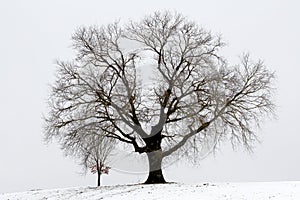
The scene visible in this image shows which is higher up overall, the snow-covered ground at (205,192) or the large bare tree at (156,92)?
the large bare tree at (156,92)

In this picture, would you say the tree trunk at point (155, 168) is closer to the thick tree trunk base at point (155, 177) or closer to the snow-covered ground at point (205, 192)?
the thick tree trunk base at point (155, 177)

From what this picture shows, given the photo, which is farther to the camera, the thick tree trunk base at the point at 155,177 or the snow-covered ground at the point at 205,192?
the thick tree trunk base at the point at 155,177

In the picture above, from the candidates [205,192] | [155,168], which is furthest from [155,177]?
[205,192]

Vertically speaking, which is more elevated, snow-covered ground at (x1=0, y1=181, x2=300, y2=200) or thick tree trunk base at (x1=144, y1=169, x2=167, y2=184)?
thick tree trunk base at (x1=144, y1=169, x2=167, y2=184)

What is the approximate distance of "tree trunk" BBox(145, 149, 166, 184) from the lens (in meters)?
26.3

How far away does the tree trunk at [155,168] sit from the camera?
26312 mm

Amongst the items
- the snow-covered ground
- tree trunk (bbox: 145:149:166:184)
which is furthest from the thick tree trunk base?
the snow-covered ground

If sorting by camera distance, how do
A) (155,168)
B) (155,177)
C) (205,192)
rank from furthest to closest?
(155,168)
(155,177)
(205,192)

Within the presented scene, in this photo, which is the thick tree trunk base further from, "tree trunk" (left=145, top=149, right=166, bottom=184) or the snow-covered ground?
the snow-covered ground

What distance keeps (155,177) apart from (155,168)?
20.1 inches

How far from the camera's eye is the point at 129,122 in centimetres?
2630

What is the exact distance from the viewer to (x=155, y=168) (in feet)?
87.0

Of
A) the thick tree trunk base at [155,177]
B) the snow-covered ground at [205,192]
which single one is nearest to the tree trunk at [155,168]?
the thick tree trunk base at [155,177]

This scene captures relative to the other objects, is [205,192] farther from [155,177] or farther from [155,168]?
[155,168]
